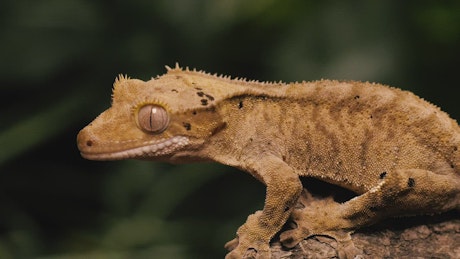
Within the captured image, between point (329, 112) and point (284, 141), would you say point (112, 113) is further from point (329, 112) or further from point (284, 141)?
point (329, 112)

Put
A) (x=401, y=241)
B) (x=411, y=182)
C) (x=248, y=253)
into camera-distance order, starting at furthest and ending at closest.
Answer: (x=401, y=241) → (x=248, y=253) → (x=411, y=182)

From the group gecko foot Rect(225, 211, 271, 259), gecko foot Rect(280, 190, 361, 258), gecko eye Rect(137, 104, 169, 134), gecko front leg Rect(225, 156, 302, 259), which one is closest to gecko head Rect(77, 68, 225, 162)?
gecko eye Rect(137, 104, 169, 134)

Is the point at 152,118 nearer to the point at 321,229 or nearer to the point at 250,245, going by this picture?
the point at 250,245

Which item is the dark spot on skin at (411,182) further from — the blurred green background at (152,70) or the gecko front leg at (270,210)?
the blurred green background at (152,70)

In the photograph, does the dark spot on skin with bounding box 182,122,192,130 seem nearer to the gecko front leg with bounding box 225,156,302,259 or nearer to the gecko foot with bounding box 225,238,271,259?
the gecko front leg with bounding box 225,156,302,259

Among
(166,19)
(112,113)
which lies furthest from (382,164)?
(166,19)

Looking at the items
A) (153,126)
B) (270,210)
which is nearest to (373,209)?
(270,210)

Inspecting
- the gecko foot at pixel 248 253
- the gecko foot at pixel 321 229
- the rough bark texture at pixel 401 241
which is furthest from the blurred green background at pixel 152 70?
the gecko foot at pixel 248 253

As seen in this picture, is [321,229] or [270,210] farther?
[321,229]
